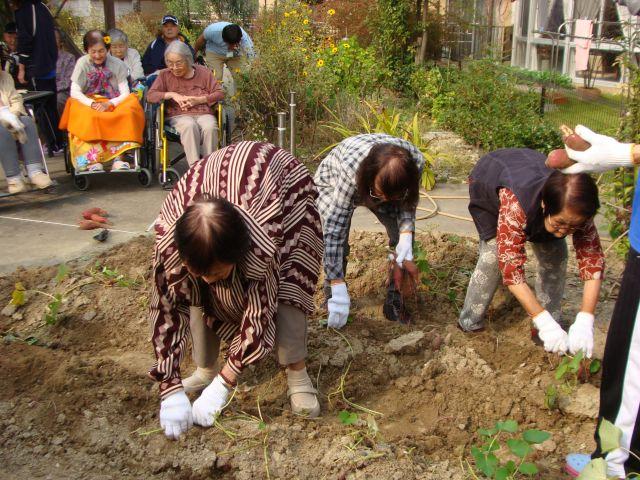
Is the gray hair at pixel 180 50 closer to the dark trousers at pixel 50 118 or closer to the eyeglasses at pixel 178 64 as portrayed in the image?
the eyeglasses at pixel 178 64

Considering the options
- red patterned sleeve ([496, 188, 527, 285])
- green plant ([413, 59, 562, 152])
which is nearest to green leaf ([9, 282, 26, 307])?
red patterned sleeve ([496, 188, 527, 285])

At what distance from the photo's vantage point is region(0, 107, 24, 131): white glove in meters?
5.53

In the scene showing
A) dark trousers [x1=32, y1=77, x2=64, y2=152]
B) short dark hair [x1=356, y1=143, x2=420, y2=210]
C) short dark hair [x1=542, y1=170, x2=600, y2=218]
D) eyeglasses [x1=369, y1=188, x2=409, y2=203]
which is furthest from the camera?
dark trousers [x1=32, y1=77, x2=64, y2=152]

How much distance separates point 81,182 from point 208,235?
14.9 feet

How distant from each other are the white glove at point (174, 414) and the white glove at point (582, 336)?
1.64m

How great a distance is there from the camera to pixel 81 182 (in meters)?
6.19

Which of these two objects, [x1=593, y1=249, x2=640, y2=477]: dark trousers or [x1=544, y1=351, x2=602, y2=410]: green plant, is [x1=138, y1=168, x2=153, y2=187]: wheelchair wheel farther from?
[x1=593, y1=249, x2=640, y2=477]: dark trousers

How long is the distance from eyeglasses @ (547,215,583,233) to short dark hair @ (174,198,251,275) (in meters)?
1.37

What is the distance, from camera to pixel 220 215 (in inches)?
81.6

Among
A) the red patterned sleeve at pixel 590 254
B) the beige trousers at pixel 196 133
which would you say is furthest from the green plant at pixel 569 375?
the beige trousers at pixel 196 133

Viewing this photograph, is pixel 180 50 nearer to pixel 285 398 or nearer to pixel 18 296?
pixel 18 296

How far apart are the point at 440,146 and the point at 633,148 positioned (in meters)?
5.10

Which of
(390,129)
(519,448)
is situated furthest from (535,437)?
(390,129)

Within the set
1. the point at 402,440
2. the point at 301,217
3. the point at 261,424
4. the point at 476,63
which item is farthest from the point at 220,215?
the point at 476,63
